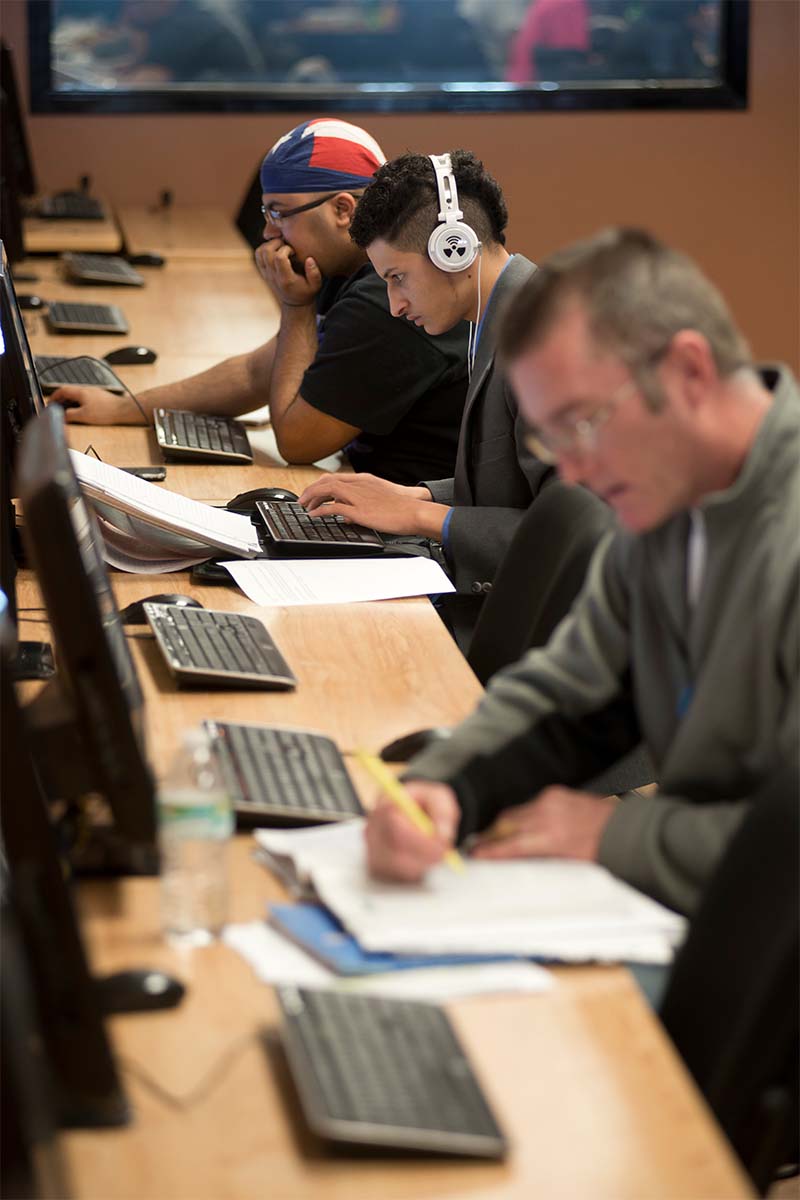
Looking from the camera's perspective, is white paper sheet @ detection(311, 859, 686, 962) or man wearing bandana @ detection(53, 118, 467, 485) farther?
man wearing bandana @ detection(53, 118, 467, 485)

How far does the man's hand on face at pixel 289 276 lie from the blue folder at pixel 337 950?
75.4 inches

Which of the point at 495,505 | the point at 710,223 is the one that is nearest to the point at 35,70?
the point at 710,223

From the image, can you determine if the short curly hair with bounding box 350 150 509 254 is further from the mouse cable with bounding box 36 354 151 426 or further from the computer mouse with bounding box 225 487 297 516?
the mouse cable with bounding box 36 354 151 426

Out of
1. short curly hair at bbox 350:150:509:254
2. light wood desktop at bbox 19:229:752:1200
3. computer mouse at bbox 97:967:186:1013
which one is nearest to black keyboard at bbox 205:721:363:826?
light wood desktop at bbox 19:229:752:1200

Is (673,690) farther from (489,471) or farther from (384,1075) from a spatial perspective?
(489,471)

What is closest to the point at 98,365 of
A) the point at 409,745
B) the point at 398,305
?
the point at 398,305

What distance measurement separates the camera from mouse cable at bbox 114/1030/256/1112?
107 cm

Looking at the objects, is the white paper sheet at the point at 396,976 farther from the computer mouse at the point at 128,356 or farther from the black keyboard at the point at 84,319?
the black keyboard at the point at 84,319

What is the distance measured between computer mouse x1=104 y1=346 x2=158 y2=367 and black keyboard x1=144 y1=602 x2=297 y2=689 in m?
1.58

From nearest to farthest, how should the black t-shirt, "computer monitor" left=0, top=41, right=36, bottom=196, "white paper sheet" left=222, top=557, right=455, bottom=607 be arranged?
"white paper sheet" left=222, top=557, right=455, bottom=607
the black t-shirt
"computer monitor" left=0, top=41, right=36, bottom=196

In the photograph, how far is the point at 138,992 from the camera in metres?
1.18

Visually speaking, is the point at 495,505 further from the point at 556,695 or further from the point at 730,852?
the point at 730,852

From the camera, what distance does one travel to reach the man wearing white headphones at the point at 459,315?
2.48 m

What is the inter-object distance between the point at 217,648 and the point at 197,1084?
888mm
